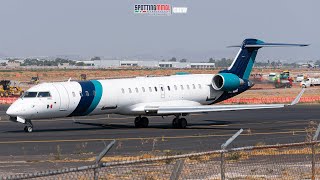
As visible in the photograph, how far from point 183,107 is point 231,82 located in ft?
16.2

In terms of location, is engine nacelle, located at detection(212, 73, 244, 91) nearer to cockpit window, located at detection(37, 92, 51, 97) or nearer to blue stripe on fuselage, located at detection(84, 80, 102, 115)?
blue stripe on fuselage, located at detection(84, 80, 102, 115)

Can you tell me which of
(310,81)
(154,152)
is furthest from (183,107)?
(310,81)

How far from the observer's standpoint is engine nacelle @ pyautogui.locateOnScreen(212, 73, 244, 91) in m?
38.0

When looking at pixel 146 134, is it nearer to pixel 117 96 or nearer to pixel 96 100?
pixel 96 100

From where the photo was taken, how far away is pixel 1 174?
57.5 feet

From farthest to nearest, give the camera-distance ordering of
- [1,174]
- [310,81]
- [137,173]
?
[310,81], [1,174], [137,173]

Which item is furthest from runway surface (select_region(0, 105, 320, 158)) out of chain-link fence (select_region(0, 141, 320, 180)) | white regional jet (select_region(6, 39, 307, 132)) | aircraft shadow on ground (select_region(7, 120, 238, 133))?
chain-link fence (select_region(0, 141, 320, 180))

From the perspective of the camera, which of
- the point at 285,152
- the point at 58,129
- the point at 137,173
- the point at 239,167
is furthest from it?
the point at 58,129

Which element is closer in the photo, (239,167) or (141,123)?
(239,167)

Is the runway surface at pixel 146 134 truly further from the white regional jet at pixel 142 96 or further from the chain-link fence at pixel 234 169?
the chain-link fence at pixel 234 169

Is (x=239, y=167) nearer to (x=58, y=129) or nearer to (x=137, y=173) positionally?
(x=137, y=173)

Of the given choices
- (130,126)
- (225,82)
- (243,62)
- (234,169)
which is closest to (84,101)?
(130,126)

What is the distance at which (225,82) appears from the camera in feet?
125

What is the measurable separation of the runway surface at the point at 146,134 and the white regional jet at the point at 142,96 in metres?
0.87
